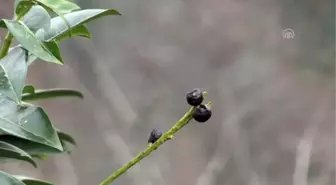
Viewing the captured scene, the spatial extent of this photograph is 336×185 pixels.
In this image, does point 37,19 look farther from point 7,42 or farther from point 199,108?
point 199,108

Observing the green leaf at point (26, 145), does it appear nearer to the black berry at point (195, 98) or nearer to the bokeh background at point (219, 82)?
the black berry at point (195, 98)

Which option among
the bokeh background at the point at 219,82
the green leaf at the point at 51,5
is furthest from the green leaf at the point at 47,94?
the bokeh background at the point at 219,82

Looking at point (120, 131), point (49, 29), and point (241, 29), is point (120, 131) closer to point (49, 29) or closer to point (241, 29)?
point (241, 29)

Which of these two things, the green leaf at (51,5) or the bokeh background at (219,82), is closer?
the green leaf at (51,5)

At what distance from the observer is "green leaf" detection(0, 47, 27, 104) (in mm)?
377

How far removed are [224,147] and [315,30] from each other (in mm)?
328

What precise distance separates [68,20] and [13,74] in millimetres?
111

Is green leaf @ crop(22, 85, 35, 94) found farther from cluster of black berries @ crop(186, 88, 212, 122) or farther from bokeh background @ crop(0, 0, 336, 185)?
bokeh background @ crop(0, 0, 336, 185)

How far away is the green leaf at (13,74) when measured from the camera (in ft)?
1.24

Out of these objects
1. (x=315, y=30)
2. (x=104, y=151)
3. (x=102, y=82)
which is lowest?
(x=104, y=151)

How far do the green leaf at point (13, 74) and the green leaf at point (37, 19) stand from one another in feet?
0.08

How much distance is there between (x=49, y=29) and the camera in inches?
17.9

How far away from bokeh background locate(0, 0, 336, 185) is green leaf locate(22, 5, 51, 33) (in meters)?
0.72

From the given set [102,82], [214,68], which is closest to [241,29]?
[214,68]
